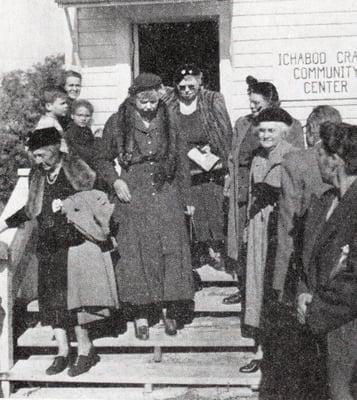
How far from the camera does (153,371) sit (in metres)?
4.16

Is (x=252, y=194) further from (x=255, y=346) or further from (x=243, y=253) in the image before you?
(x=255, y=346)

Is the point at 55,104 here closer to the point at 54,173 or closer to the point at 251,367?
the point at 54,173

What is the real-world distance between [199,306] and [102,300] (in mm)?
784

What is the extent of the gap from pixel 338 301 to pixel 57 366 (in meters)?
2.19

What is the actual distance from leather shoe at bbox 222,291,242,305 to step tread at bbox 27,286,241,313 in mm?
38

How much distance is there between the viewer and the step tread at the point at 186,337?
4.32 meters

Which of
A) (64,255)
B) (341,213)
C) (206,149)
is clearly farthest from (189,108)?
(341,213)

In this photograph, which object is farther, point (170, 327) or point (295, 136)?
point (295, 136)

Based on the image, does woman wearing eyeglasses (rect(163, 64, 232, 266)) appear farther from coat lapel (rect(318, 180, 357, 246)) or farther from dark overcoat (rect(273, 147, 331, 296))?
coat lapel (rect(318, 180, 357, 246))

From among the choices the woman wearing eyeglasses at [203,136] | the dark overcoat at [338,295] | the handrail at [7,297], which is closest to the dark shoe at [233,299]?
the woman wearing eyeglasses at [203,136]

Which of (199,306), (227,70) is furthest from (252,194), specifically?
(227,70)

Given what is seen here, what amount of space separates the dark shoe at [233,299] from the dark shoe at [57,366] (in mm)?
1179

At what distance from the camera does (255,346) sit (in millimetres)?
4312

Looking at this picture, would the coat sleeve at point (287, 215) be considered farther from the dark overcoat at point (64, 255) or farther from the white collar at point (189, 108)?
the white collar at point (189, 108)
